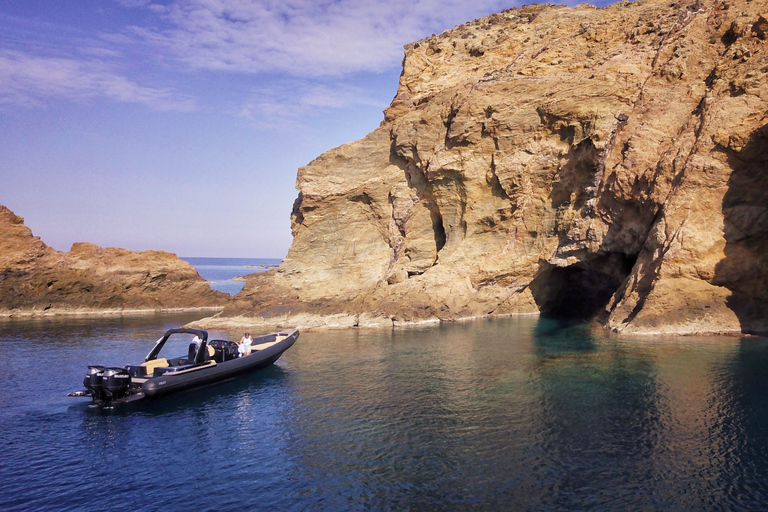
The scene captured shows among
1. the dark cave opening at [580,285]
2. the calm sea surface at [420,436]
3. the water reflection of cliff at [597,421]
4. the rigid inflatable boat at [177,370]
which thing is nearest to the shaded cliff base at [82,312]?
the calm sea surface at [420,436]

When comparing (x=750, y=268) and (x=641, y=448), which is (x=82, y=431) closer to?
(x=641, y=448)

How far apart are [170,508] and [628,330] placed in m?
24.8

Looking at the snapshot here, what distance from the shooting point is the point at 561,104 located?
1426 inches

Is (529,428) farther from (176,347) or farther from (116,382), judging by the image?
(176,347)

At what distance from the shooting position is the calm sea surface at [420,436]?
430 inches

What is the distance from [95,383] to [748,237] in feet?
101

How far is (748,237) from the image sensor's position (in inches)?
1069

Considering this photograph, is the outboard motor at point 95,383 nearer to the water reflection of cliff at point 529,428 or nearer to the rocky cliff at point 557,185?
the water reflection of cliff at point 529,428

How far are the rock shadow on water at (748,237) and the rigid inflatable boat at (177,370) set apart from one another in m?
23.2

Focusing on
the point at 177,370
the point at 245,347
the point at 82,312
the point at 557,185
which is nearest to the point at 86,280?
the point at 82,312

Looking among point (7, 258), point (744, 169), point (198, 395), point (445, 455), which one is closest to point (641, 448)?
point (445, 455)

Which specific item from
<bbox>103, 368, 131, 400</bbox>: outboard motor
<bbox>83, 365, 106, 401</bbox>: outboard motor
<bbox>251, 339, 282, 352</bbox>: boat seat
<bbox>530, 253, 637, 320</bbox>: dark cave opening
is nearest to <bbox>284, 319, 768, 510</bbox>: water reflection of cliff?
<bbox>251, 339, 282, 352</bbox>: boat seat

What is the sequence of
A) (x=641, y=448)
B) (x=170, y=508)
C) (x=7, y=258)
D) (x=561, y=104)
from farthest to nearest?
(x=7, y=258), (x=561, y=104), (x=641, y=448), (x=170, y=508)

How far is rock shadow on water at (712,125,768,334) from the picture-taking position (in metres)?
26.7
